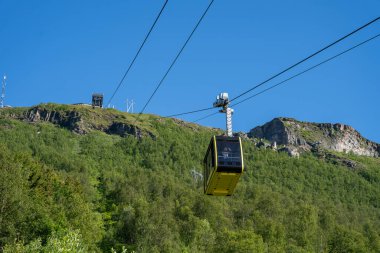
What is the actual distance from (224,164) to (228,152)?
0.83m

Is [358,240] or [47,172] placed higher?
[47,172]

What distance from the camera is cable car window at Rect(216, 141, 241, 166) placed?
99.1ft

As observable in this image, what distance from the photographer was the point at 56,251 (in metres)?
47.5

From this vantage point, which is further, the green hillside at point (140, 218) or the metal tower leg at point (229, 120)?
the green hillside at point (140, 218)

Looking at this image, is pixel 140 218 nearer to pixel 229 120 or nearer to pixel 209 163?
pixel 209 163

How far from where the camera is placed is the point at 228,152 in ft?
100

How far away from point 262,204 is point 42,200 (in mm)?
93021

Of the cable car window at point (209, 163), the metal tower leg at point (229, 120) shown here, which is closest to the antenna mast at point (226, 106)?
the metal tower leg at point (229, 120)

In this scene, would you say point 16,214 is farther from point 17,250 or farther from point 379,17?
point 379,17

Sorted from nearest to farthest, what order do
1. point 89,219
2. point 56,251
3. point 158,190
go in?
point 56,251 → point 89,219 → point 158,190

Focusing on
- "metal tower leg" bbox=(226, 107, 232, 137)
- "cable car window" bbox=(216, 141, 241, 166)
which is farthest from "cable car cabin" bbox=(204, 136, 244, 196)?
"metal tower leg" bbox=(226, 107, 232, 137)

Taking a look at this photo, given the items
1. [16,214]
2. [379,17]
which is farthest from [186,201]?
[379,17]

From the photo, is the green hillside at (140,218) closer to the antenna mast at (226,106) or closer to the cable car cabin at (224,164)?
the cable car cabin at (224,164)

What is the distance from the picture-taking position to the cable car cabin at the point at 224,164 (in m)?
30.1
